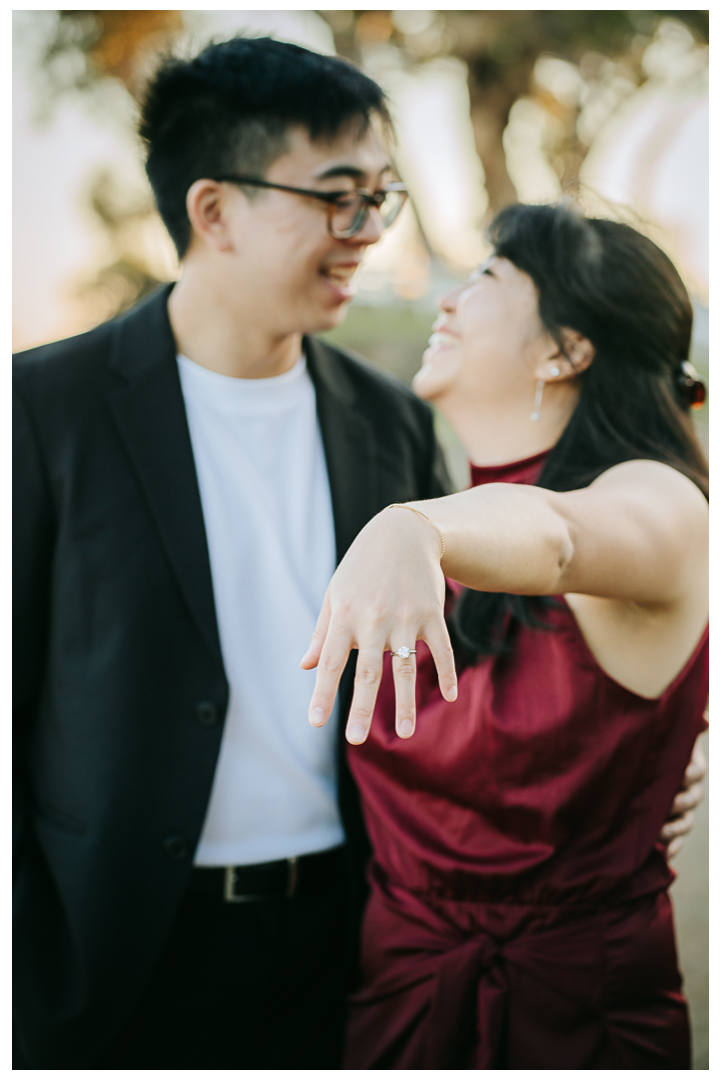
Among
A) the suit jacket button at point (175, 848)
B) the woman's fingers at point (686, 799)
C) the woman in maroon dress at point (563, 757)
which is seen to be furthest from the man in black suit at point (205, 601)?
the woman's fingers at point (686, 799)

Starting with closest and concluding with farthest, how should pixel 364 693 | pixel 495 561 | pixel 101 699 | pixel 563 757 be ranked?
pixel 364 693
pixel 495 561
pixel 563 757
pixel 101 699

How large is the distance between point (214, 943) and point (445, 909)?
20.7 inches

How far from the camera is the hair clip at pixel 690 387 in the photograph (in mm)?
1515

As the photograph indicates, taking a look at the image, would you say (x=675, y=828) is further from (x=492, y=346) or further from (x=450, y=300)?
(x=450, y=300)

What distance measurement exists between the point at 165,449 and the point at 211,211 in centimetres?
64

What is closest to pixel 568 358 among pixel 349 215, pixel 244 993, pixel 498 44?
pixel 349 215

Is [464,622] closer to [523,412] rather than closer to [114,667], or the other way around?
[523,412]

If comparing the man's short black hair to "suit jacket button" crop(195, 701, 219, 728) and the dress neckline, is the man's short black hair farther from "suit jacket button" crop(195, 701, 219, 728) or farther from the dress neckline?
"suit jacket button" crop(195, 701, 219, 728)

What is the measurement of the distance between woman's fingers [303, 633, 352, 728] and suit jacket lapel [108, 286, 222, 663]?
759 mm

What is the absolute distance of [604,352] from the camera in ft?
4.99

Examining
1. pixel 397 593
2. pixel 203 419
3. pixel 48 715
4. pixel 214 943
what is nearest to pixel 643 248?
pixel 203 419

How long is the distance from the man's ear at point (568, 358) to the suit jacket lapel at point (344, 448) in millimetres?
461

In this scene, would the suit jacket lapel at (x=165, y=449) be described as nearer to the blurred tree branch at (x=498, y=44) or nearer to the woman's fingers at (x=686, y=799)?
the woman's fingers at (x=686, y=799)

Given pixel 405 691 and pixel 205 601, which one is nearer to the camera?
pixel 405 691
